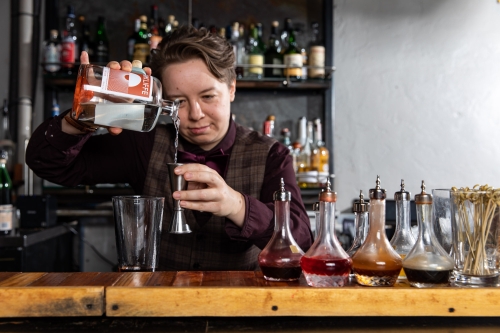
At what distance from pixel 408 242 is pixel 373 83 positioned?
2328 millimetres

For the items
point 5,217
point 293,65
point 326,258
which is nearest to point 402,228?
point 326,258

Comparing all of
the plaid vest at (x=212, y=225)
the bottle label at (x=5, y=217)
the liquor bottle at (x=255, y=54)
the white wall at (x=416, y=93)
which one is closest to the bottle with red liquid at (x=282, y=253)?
the plaid vest at (x=212, y=225)

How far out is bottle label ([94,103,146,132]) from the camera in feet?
3.92

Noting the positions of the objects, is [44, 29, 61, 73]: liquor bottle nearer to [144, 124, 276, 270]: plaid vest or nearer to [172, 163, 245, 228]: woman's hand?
[144, 124, 276, 270]: plaid vest

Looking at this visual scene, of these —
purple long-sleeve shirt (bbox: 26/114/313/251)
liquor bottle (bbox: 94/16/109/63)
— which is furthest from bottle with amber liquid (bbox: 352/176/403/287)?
liquor bottle (bbox: 94/16/109/63)

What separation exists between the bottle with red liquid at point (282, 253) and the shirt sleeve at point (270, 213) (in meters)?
0.20

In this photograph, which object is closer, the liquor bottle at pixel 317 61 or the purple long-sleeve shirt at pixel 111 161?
the purple long-sleeve shirt at pixel 111 161

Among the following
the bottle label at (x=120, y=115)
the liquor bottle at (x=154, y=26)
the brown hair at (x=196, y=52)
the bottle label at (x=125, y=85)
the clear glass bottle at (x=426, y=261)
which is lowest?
the clear glass bottle at (x=426, y=261)

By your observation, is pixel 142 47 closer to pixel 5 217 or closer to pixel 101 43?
pixel 101 43

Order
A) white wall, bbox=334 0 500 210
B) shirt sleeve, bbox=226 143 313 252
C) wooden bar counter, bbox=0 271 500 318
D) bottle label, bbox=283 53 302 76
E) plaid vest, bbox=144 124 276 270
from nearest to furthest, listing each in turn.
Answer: wooden bar counter, bbox=0 271 500 318
shirt sleeve, bbox=226 143 313 252
plaid vest, bbox=144 124 276 270
bottle label, bbox=283 53 302 76
white wall, bbox=334 0 500 210

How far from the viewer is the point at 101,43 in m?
3.01

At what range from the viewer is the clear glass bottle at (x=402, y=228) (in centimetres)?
99

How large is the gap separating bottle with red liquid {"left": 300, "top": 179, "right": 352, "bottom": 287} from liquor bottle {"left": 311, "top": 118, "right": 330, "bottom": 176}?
6.52 feet

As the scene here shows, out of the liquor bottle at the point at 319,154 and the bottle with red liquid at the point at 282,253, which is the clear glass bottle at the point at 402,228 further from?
the liquor bottle at the point at 319,154
